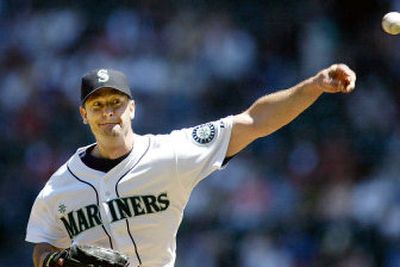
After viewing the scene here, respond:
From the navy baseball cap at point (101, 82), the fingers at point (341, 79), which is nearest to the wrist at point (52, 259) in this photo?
the navy baseball cap at point (101, 82)

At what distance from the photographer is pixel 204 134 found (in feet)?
17.5

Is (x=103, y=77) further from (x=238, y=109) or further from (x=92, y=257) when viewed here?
(x=238, y=109)

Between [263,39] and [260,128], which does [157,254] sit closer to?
[260,128]

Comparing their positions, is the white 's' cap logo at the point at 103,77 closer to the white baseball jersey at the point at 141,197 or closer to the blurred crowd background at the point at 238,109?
the white baseball jersey at the point at 141,197

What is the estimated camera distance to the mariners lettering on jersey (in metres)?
5.27

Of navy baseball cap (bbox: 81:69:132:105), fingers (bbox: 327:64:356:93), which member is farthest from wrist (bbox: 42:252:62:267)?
fingers (bbox: 327:64:356:93)

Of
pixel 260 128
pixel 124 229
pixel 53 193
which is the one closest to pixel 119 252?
pixel 124 229

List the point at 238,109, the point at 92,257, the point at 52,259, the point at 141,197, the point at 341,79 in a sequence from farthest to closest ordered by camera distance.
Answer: the point at 238,109
the point at 141,197
the point at 52,259
the point at 92,257
the point at 341,79

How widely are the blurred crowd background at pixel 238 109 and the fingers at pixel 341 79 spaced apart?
463 centimetres

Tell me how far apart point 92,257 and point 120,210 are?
0.34 metres

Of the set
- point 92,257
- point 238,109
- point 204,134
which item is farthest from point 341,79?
point 238,109

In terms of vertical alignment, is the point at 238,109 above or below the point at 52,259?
above

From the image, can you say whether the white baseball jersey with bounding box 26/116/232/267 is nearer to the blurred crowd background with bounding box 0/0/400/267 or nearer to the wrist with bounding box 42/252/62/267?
the wrist with bounding box 42/252/62/267

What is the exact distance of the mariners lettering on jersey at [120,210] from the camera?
527 cm
